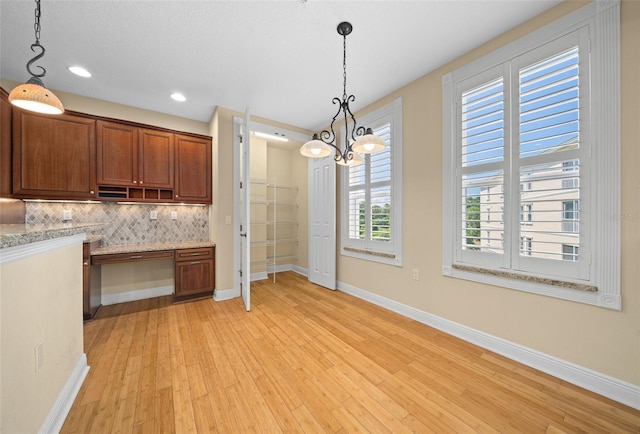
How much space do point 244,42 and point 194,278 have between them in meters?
3.16

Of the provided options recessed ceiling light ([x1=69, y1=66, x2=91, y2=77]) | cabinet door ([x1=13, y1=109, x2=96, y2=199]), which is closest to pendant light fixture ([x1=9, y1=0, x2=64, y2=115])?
recessed ceiling light ([x1=69, y1=66, x2=91, y2=77])

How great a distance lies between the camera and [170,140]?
Result: 142 inches

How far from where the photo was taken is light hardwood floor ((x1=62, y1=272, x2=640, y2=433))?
1.46 m

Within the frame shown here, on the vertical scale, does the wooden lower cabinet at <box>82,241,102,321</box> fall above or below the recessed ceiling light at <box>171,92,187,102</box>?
below

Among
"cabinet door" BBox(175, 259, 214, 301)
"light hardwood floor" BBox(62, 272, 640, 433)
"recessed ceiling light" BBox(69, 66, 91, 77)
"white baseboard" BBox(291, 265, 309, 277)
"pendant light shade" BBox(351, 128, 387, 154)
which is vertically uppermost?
"recessed ceiling light" BBox(69, 66, 91, 77)

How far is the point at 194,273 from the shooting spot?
11.6ft

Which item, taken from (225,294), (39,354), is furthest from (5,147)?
(225,294)

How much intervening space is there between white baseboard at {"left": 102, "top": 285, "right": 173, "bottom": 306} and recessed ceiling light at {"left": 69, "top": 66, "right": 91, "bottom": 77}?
2.92 m

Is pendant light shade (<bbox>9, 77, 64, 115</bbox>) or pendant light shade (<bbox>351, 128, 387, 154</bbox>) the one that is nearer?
pendant light shade (<bbox>9, 77, 64, 115</bbox>)

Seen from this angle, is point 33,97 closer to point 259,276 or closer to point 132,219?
point 132,219

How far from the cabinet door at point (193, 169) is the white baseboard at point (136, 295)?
153cm

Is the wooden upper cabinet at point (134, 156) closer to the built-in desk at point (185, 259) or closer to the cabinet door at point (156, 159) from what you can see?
the cabinet door at point (156, 159)

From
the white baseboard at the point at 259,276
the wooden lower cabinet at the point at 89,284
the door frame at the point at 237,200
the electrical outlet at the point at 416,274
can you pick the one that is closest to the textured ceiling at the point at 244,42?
the door frame at the point at 237,200

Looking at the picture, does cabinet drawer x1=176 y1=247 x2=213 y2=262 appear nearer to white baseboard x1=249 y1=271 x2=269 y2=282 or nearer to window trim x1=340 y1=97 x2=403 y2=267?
white baseboard x1=249 y1=271 x2=269 y2=282
